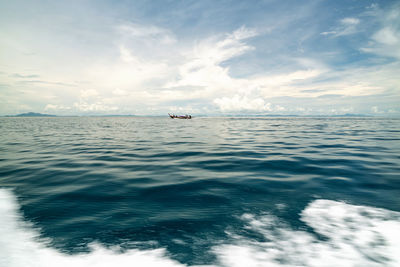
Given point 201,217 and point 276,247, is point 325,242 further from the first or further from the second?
point 201,217

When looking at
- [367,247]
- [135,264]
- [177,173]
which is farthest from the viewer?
[177,173]

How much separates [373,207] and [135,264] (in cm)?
540

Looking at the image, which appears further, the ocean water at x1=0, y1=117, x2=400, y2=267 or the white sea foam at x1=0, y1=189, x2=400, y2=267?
the ocean water at x1=0, y1=117, x2=400, y2=267

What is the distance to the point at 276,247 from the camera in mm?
3223

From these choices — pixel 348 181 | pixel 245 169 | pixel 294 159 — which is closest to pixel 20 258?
pixel 245 169

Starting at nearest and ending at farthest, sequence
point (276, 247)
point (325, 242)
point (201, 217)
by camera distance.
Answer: point (276, 247) < point (325, 242) < point (201, 217)

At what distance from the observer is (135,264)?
9.46 ft

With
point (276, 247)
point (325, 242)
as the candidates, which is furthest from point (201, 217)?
point (325, 242)

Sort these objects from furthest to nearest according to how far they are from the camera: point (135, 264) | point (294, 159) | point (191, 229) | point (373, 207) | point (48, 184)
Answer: point (294, 159) < point (48, 184) < point (373, 207) < point (191, 229) < point (135, 264)

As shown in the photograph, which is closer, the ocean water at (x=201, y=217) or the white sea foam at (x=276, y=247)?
the white sea foam at (x=276, y=247)

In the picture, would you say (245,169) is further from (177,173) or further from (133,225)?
(133,225)

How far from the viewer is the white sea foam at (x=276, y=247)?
2.91 m

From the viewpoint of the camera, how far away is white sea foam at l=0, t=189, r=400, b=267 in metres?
2.91

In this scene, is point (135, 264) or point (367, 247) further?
point (367, 247)
